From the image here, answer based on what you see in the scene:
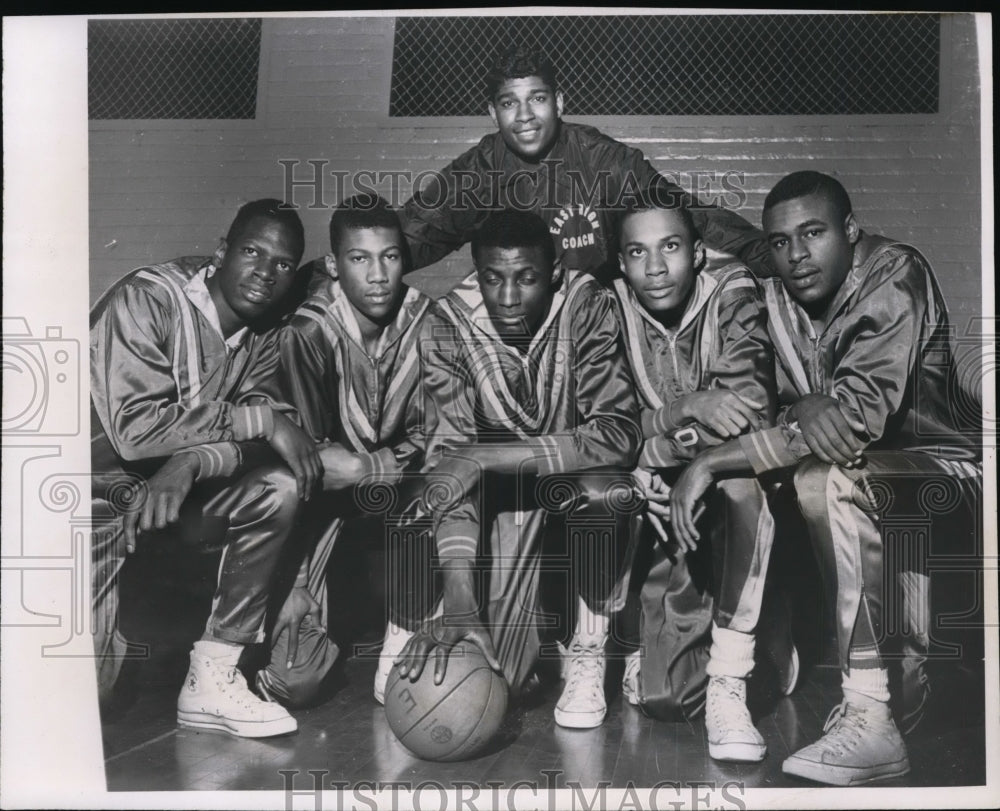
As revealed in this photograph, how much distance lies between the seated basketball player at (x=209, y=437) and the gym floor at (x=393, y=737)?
0.11m

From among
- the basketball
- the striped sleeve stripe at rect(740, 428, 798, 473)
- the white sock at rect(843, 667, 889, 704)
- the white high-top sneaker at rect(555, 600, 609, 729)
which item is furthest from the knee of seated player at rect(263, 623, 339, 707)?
the white sock at rect(843, 667, 889, 704)

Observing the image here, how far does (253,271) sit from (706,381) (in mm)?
2454

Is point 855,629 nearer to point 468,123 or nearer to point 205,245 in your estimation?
point 468,123

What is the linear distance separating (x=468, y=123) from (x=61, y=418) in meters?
2.68

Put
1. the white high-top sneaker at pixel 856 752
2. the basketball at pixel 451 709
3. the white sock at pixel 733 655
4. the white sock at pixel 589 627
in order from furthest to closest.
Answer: the white sock at pixel 589 627
the white sock at pixel 733 655
the white high-top sneaker at pixel 856 752
the basketball at pixel 451 709

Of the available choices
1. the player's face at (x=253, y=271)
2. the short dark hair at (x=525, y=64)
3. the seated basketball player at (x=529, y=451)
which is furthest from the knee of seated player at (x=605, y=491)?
the short dark hair at (x=525, y=64)

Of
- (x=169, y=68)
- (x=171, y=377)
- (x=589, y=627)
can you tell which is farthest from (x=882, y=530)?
(x=169, y=68)

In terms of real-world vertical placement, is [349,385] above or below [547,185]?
below

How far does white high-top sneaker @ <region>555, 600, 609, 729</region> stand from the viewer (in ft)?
16.4

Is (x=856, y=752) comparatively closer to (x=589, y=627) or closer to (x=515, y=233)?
(x=589, y=627)

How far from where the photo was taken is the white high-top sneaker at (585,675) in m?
4.99

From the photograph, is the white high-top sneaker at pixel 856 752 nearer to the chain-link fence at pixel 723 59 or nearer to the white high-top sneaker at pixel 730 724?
the white high-top sneaker at pixel 730 724

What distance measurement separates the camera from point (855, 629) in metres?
4.95

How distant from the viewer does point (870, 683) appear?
4906 millimetres
